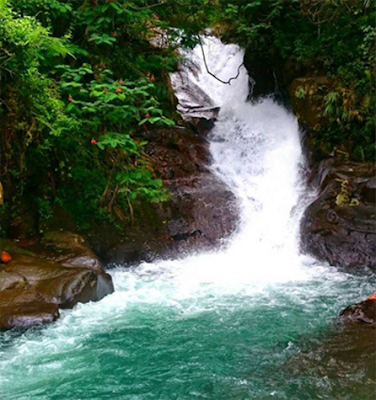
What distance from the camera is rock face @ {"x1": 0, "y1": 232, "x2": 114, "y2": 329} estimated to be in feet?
18.4

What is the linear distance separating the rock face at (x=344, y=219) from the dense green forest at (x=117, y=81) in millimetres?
1108

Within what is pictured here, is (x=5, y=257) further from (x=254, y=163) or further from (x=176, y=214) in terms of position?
(x=254, y=163)

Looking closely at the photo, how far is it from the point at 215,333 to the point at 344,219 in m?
4.02

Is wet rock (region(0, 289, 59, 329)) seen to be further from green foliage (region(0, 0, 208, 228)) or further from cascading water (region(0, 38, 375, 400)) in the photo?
green foliage (region(0, 0, 208, 228))

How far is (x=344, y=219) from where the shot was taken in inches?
325

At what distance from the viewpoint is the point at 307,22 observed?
11375mm

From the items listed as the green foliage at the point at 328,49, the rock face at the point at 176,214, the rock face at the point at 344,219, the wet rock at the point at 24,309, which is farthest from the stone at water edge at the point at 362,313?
the green foliage at the point at 328,49

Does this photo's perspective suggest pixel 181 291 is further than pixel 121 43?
No

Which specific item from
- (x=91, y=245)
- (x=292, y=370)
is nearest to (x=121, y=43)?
(x=91, y=245)

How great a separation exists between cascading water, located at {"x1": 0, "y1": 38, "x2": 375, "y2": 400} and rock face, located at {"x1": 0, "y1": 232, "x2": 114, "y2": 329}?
0.18 metres

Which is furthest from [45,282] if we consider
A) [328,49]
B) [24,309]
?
[328,49]

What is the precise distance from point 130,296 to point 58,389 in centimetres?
259

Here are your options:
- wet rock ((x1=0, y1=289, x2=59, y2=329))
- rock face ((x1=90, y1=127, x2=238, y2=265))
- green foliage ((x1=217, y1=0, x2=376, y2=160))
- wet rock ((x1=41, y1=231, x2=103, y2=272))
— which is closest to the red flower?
wet rock ((x1=41, y1=231, x2=103, y2=272))

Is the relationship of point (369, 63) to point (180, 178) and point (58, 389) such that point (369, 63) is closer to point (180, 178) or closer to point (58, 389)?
point (180, 178)
